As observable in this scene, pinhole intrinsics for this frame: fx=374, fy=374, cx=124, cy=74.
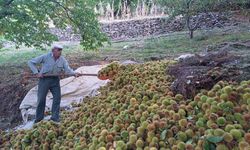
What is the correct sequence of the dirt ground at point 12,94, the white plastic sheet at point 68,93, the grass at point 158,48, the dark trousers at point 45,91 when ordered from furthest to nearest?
the grass at point 158,48
the dirt ground at point 12,94
the white plastic sheet at point 68,93
the dark trousers at point 45,91

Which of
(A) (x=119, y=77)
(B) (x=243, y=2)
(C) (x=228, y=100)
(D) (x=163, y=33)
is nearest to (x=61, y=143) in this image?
(A) (x=119, y=77)

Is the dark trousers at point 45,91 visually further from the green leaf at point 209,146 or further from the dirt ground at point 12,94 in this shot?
the green leaf at point 209,146

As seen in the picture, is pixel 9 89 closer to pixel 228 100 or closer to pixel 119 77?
pixel 119 77

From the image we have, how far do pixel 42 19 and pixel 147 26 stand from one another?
687cm

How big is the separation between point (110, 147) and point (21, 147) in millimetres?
1184

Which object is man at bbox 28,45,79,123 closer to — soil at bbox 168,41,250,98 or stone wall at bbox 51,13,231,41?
soil at bbox 168,41,250,98

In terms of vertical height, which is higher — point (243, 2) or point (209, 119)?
point (243, 2)

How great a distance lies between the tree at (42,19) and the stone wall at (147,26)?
499cm

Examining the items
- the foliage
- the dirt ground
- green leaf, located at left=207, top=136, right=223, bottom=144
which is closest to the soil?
green leaf, located at left=207, top=136, right=223, bottom=144

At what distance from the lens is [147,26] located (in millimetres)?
15242

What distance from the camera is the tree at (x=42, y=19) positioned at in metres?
8.63

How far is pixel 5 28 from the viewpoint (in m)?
8.71

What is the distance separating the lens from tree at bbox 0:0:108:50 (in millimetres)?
8633

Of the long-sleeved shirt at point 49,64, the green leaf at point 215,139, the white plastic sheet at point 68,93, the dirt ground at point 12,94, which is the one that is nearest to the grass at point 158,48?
the dirt ground at point 12,94
